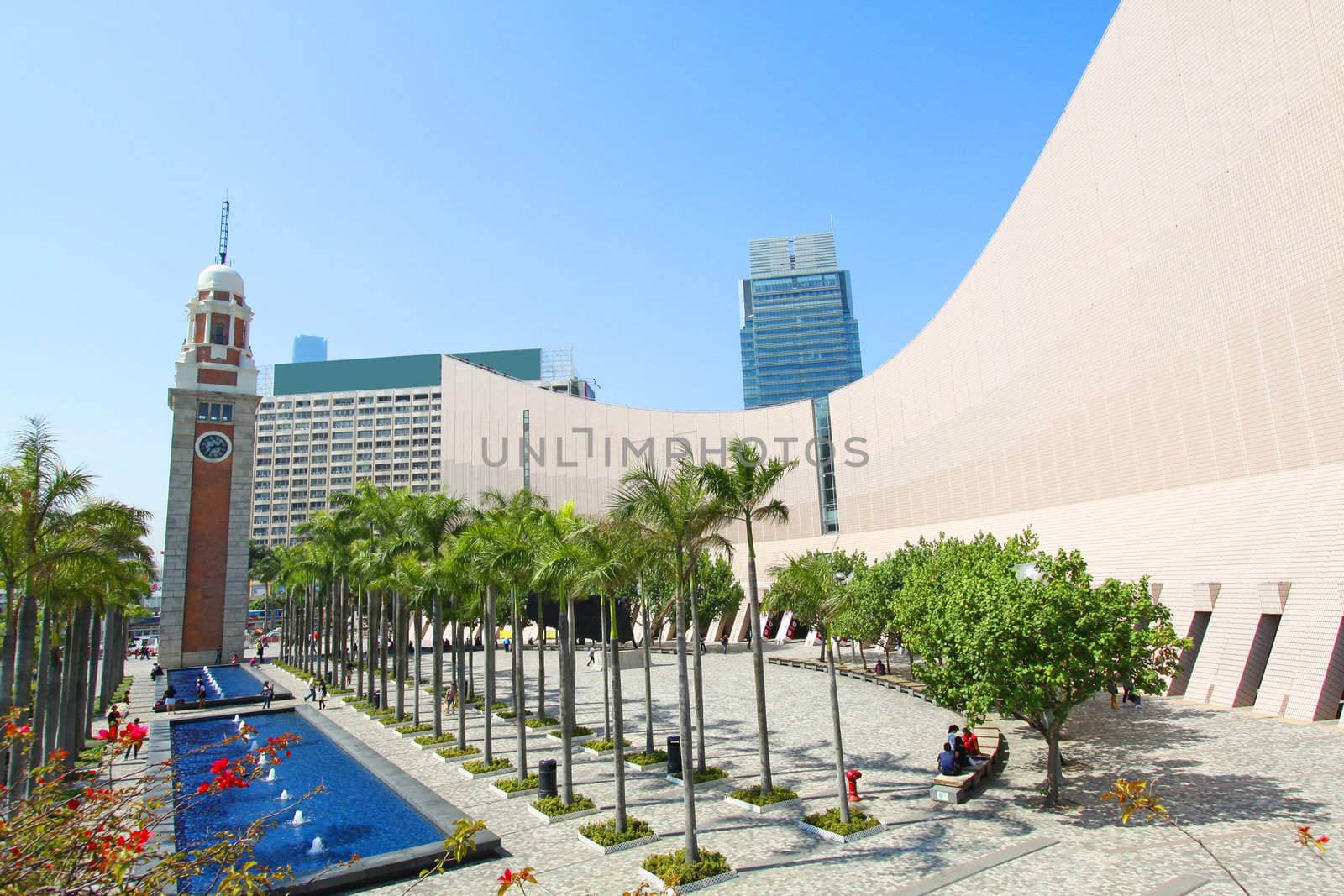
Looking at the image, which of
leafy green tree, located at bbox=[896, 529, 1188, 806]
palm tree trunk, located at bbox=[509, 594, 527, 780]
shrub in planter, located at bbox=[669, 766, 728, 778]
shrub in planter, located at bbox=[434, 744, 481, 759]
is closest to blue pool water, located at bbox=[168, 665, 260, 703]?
shrub in planter, located at bbox=[434, 744, 481, 759]

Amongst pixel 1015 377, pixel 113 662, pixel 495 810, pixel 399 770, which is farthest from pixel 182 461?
pixel 1015 377

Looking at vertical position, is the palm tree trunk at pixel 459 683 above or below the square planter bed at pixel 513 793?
above

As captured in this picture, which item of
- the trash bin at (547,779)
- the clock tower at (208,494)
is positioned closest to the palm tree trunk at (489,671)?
the trash bin at (547,779)

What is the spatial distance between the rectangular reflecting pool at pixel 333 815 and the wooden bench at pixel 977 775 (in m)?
8.13

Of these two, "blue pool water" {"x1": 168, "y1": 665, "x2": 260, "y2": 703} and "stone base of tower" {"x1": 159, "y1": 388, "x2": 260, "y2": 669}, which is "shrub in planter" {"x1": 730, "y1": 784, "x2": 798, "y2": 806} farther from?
"stone base of tower" {"x1": 159, "y1": 388, "x2": 260, "y2": 669}

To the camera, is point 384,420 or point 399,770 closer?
point 399,770

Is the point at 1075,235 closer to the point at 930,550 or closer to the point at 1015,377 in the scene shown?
the point at 1015,377

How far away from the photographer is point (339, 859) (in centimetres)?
1320

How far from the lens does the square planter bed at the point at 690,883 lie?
1110cm

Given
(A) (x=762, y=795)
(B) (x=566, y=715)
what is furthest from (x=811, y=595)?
(B) (x=566, y=715)

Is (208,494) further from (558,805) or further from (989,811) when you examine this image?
(989,811)

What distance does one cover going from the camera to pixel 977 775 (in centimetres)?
1527

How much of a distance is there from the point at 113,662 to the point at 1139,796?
41.3 metres

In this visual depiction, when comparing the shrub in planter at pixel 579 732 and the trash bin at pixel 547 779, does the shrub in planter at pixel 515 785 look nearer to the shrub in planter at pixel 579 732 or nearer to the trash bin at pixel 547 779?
the trash bin at pixel 547 779
